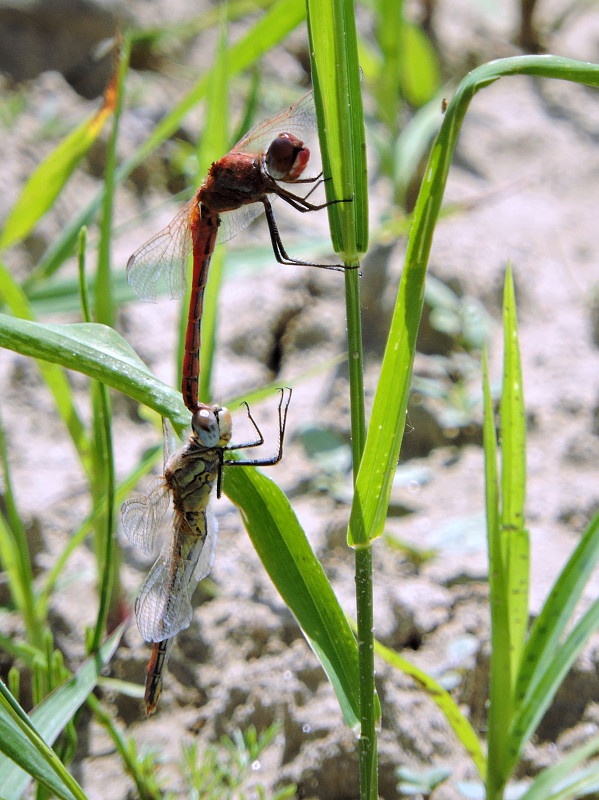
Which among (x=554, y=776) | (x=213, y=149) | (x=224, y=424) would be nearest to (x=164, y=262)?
(x=213, y=149)

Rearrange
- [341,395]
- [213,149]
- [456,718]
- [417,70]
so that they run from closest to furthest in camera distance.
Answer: [456,718]
[213,149]
[341,395]
[417,70]

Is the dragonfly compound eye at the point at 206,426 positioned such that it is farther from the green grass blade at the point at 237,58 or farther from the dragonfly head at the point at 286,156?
the green grass blade at the point at 237,58

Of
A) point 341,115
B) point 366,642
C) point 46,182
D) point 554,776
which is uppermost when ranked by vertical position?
point 46,182

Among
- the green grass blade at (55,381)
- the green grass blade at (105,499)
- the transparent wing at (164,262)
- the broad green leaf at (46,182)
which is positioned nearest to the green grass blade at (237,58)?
the broad green leaf at (46,182)

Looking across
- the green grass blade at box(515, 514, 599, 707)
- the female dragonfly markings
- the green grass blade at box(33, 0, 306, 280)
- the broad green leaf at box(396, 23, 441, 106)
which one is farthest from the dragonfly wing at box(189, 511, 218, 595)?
the broad green leaf at box(396, 23, 441, 106)

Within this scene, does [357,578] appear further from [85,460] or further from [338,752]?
[85,460]

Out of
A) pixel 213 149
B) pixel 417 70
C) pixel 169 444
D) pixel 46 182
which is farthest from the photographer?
pixel 417 70

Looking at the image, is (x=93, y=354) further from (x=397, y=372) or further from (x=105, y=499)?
(x=105, y=499)
